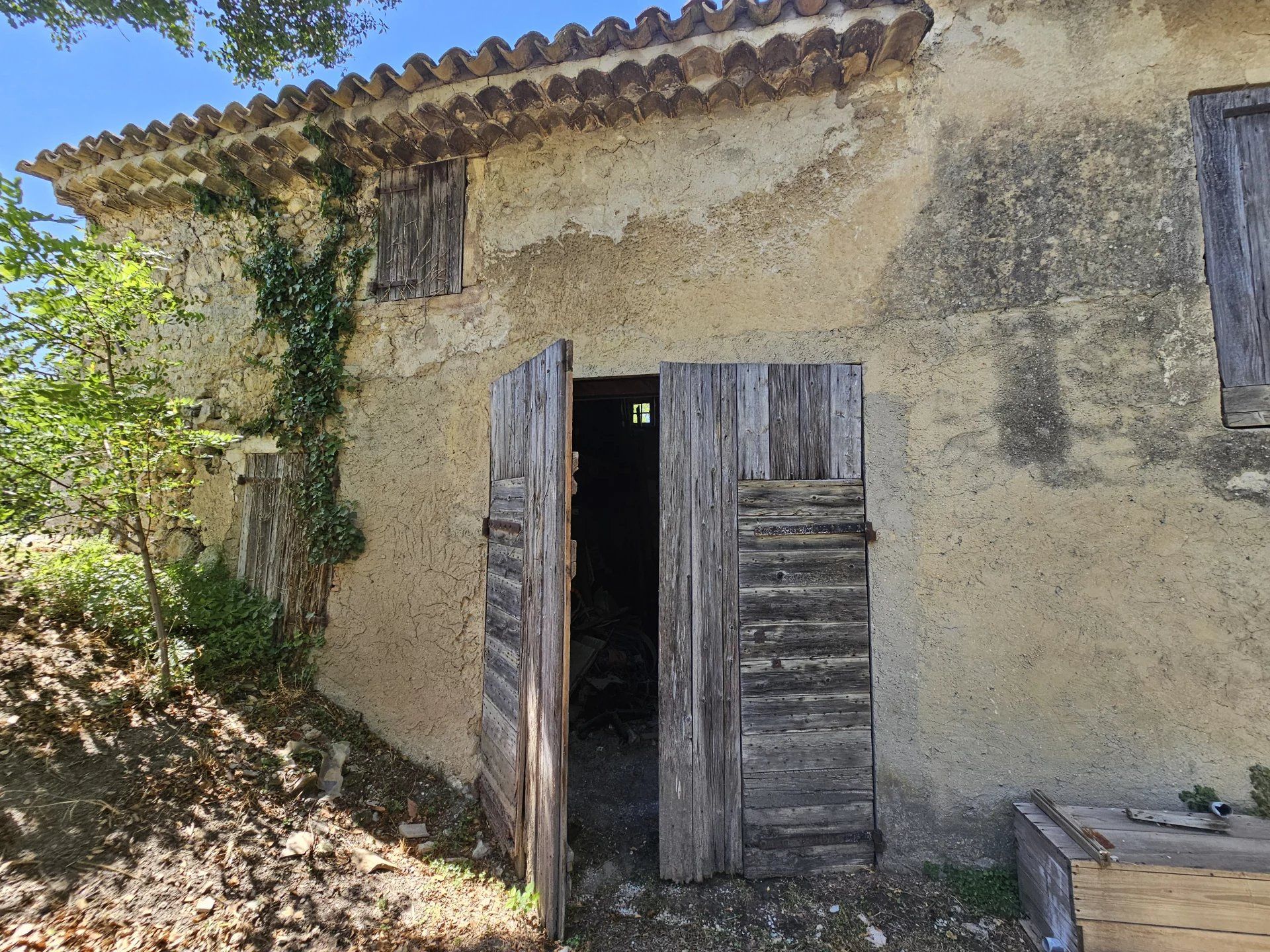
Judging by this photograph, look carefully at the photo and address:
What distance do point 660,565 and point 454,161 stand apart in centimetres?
315

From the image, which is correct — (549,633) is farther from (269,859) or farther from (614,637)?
(614,637)

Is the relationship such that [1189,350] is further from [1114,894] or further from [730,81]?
[730,81]

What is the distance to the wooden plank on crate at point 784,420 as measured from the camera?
2.97 metres

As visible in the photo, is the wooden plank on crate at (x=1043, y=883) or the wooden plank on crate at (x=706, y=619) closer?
the wooden plank on crate at (x=1043, y=883)

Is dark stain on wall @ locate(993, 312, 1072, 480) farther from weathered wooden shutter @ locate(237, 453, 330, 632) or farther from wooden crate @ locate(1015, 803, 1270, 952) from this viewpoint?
weathered wooden shutter @ locate(237, 453, 330, 632)

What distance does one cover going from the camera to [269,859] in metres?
2.65

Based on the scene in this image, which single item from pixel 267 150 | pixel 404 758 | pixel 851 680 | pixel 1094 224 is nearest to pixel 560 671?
pixel 851 680

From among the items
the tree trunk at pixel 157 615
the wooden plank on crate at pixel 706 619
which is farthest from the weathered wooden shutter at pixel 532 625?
the tree trunk at pixel 157 615

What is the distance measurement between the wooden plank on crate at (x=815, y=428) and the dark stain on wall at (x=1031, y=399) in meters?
0.88

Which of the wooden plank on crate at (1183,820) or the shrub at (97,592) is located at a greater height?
the shrub at (97,592)

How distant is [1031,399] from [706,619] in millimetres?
2062

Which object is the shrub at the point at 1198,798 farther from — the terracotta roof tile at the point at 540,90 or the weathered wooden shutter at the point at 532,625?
the terracotta roof tile at the point at 540,90

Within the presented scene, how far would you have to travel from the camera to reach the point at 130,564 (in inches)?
154

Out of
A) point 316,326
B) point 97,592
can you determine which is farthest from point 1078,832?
point 97,592
